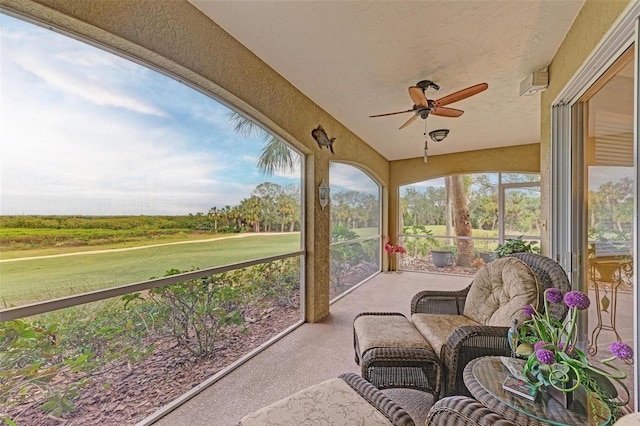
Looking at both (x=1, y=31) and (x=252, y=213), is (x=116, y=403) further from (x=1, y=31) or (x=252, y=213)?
(x=1, y=31)

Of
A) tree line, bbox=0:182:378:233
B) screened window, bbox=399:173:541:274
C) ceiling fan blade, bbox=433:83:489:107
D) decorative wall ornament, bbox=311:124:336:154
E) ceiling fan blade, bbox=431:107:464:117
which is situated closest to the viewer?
tree line, bbox=0:182:378:233

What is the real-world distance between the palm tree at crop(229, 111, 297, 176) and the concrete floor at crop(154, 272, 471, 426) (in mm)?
1863

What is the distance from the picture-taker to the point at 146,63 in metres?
1.89

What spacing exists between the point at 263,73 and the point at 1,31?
1.77m

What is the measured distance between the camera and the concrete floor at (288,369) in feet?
6.20

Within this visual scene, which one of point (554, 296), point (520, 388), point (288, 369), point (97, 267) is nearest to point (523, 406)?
point (520, 388)

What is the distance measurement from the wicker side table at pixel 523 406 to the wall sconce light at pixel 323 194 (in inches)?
102

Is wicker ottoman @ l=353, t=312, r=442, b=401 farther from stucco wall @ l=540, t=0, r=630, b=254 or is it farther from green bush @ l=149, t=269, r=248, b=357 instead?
stucco wall @ l=540, t=0, r=630, b=254

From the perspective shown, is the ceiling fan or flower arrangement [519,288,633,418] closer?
flower arrangement [519,288,633,418]

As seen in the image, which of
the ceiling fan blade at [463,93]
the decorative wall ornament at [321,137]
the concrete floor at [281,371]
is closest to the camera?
the concrete floor at [281,371]

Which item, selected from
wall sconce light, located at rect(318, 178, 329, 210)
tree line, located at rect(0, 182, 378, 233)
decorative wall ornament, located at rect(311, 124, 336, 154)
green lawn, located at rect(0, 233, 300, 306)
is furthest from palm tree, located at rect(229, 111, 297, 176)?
green lawn, located at rect(0, 233, 300, 306)

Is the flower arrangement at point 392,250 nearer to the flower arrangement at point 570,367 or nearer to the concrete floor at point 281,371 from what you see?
the concrete floor at point 281,371

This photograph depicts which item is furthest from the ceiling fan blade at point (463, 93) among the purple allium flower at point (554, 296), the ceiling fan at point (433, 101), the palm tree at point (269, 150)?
the purple allium flower at point (554, 296)

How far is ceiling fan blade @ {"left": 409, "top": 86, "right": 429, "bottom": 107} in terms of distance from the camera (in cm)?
258
